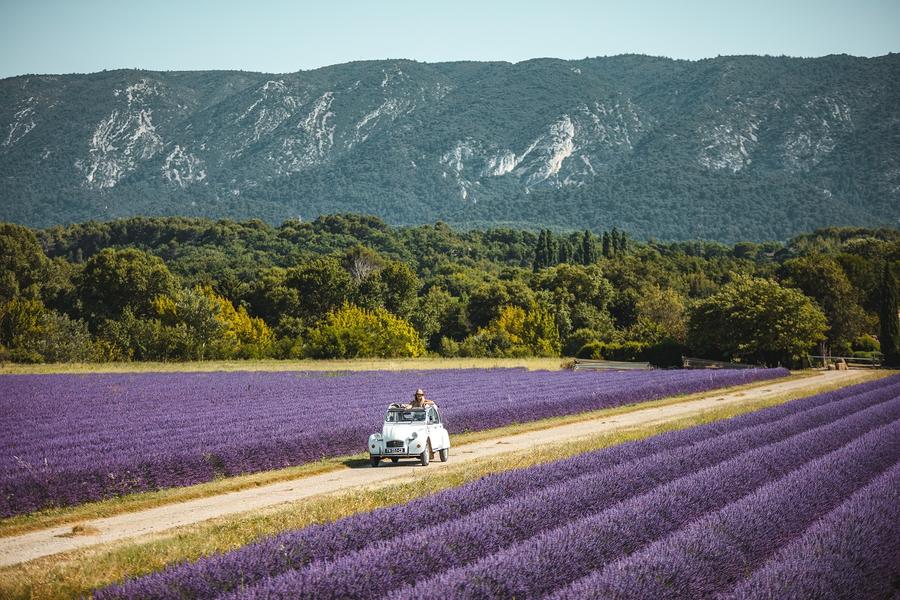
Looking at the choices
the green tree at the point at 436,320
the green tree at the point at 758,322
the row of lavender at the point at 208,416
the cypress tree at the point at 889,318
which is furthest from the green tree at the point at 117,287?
the cypress tree at the point at 889,318

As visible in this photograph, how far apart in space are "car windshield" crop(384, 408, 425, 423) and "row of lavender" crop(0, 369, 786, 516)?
2.63 m

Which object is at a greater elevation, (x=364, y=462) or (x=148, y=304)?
(x=148, y=304)

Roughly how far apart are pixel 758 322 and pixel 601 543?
6404cm

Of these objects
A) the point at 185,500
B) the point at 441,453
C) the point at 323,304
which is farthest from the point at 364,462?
the point at 323,304

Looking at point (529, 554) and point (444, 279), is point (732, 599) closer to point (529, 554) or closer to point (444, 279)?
point (529, 554)

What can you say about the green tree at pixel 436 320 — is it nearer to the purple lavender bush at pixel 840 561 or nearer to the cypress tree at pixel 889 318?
the cypress tree at pixel 889 318

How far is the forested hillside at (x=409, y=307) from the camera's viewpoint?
232ft

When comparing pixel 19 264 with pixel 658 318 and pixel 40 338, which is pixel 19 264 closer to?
pixel 40 338

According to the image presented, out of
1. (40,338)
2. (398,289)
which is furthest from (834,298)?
(40,338)

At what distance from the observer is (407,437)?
22.6 metres

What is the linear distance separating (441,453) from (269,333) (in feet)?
223

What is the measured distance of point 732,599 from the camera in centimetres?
893

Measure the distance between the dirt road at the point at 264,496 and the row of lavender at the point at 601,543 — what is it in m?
4.74

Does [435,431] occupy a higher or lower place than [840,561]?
lower
